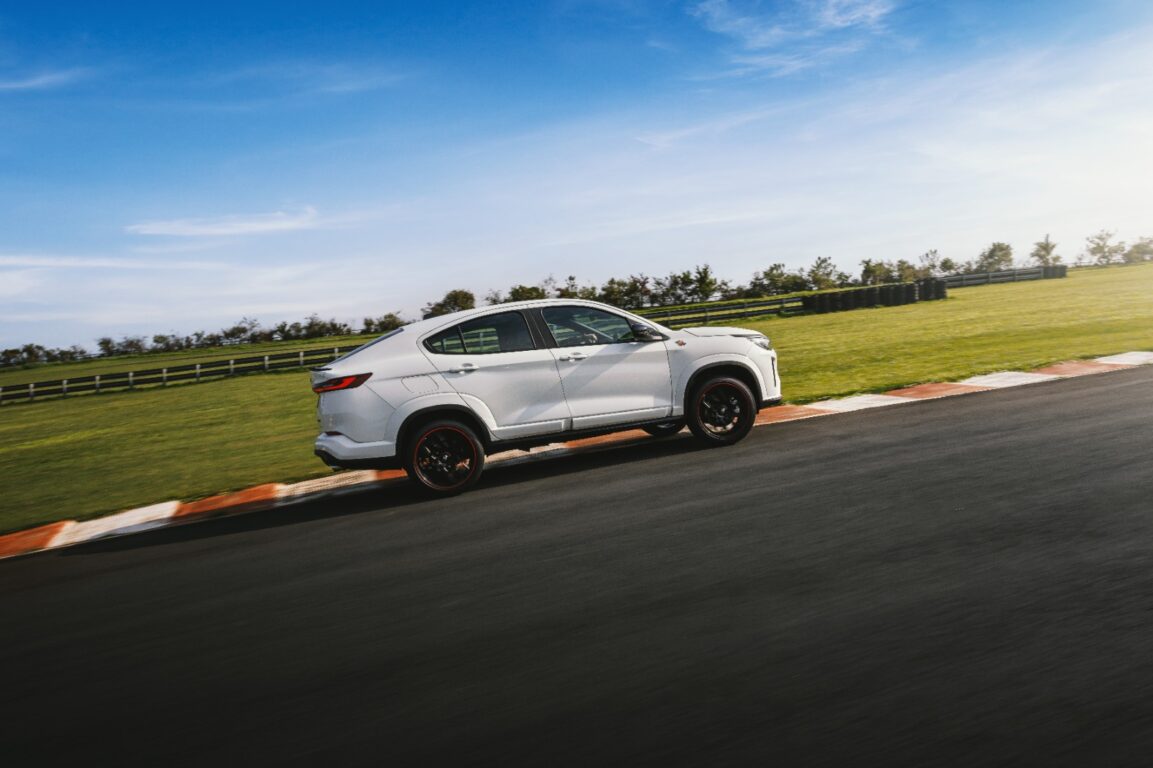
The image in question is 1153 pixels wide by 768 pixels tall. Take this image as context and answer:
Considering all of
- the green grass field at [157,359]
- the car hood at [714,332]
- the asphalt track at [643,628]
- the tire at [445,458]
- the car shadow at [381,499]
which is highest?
the green grass field at [157,359]

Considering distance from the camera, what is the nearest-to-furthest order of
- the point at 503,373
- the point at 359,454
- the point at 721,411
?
the point at 359,454
the point at 503,373
the point at 721,411

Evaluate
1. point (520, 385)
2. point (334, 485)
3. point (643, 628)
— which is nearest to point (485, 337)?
point (520, 385)

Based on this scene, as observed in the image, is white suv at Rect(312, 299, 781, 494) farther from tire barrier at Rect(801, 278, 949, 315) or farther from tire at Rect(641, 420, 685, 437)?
tire barrier at Rect(801, 278, 949, 315)

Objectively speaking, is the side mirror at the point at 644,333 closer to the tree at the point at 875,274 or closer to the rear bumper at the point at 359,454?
the rear bumper at the point at 359,454

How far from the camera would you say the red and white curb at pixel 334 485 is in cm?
782

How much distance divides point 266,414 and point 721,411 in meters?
13.3

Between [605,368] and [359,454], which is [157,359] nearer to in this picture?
[359,454]

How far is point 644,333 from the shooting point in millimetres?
8555

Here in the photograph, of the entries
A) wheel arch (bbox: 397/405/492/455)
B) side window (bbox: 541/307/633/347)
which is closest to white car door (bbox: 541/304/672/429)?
side window (bbox: 541/307/633/347)

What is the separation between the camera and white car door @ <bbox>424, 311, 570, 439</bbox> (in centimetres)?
782

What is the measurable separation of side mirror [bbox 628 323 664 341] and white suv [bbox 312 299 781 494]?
0.01 meters

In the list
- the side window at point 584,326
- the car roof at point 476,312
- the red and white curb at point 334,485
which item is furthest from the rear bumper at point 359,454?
the side window at point 584,326

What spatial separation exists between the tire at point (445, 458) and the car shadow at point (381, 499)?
0.46ft

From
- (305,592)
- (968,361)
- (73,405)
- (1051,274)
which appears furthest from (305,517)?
(1051,274)
